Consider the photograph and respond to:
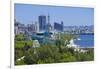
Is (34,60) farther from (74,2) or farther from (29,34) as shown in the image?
(74,2)

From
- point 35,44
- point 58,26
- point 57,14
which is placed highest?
point 57,14

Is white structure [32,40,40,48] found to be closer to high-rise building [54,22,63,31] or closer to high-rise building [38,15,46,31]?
high-rise building [38,15,46,31]

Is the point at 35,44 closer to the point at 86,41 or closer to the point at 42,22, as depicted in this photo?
the point at 42,22

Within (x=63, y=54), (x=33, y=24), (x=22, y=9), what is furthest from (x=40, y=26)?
(x=63, y=54)

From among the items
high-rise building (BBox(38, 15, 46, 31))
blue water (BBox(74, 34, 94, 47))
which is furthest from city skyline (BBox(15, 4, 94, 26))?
blue water (BBox(74, 34, 94, 47))

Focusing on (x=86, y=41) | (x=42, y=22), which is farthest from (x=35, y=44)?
(x=86, y=41)
